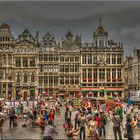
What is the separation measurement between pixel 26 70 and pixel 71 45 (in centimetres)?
1014

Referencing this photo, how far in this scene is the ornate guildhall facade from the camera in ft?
258

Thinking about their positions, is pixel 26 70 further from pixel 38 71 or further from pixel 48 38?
pixel 48 38

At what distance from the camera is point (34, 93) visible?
7894 cm

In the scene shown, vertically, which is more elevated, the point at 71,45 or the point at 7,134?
the point at 71,45

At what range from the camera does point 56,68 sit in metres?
79.2

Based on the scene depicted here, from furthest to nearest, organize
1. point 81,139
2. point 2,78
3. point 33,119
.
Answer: point 2,78 → point 33,119 → point 81,139

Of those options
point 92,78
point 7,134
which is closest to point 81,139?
point 7,134

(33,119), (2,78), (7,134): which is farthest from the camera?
(2,78)

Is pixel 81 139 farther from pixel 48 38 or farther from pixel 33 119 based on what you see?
pixel 48 38

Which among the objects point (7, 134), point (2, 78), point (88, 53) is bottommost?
point (7, 134)

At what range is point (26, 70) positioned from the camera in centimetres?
7881

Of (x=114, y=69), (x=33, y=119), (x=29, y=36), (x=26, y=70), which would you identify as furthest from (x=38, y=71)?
(x=33, y=119)

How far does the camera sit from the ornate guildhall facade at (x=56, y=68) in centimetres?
7856

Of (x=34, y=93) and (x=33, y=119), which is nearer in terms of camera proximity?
(x=33, y=119)
